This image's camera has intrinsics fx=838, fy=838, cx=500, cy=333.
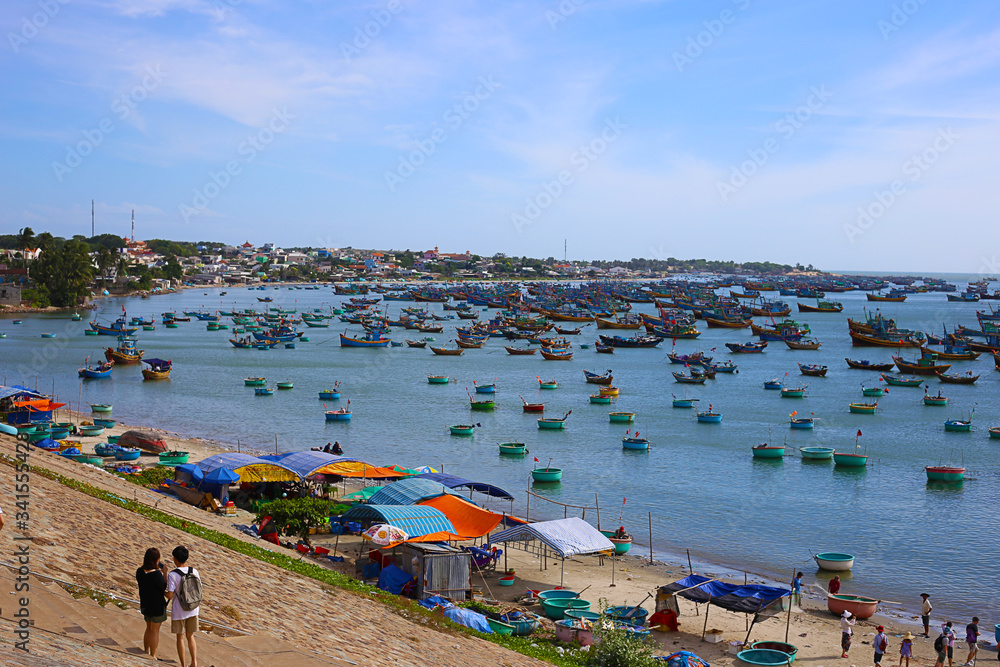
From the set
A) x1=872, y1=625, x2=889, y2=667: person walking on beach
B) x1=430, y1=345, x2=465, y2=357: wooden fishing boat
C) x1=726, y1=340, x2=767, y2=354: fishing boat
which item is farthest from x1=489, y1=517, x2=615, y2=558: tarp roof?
x1=726, y1=340, x2=767, y2=354: fishing boat

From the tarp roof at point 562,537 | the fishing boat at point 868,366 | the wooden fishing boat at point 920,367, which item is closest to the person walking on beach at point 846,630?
the tarp roof at point 562,537

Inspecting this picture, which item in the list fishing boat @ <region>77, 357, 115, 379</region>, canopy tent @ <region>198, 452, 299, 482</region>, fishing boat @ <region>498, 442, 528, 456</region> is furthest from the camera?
fishing boat @ <region>77, 357, 115, 379</region>

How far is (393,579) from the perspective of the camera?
1489 centimetres

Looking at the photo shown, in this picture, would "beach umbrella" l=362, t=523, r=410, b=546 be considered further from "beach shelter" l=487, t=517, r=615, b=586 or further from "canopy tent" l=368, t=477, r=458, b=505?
"canopy tent" l=368, t=477, r=458, b=505

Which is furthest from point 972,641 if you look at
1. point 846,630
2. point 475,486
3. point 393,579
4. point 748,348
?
point 748,348

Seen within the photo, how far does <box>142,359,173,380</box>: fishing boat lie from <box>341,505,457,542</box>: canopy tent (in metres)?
38.2

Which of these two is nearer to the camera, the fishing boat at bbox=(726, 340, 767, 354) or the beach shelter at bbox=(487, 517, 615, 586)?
the beach shelter at bbox=(487, 517, 615, 586)

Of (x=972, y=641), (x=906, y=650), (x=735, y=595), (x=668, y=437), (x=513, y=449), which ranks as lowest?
(x=668, y=437)

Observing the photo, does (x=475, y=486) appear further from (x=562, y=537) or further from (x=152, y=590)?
(x=152, y=590)

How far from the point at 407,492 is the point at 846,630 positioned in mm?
9232

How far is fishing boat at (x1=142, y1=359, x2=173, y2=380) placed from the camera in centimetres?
5156

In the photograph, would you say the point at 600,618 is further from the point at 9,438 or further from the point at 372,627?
the point at 9,438

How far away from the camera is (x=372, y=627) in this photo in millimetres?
10781

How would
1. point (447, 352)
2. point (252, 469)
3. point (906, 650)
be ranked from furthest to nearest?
1. point (447, 352)
2. point (252, 469)
3. point (906, 650)
